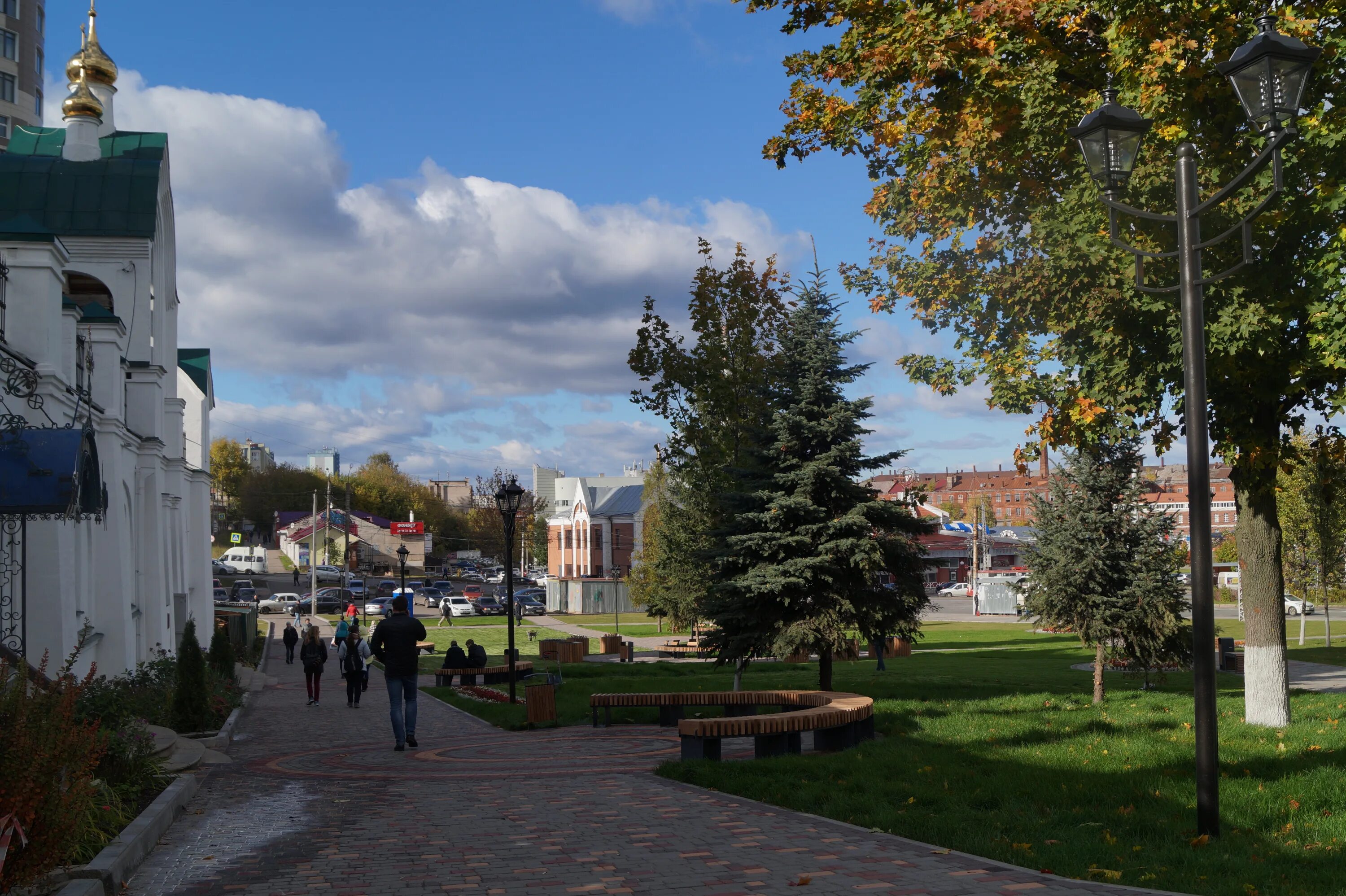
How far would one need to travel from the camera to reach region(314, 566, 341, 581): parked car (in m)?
87.6

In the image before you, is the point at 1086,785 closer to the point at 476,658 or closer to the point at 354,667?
the point at 354,667

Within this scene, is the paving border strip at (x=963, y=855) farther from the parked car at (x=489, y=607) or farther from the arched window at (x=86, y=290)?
the parked car at (x=489, y=607)

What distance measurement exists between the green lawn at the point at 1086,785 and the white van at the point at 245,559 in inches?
3477

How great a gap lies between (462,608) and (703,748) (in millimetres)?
61846

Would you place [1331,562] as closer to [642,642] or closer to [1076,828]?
[642,642]

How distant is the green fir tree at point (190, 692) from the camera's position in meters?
14.5

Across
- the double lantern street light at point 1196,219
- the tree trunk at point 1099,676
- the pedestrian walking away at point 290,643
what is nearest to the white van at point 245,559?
the pedestrian walking away at point 290,643

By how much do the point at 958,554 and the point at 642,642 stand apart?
73534 mm

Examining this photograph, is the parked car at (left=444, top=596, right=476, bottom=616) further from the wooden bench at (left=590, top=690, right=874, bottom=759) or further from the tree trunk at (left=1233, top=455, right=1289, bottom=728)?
the tree trunk at (left=1233, top=455, right=1289, bottom=728)

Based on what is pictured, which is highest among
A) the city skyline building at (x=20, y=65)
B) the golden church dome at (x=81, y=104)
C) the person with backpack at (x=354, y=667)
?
the city skyline building at (x=20, y=65)

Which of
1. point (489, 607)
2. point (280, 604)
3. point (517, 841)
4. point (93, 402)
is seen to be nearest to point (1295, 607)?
point (489, 607)

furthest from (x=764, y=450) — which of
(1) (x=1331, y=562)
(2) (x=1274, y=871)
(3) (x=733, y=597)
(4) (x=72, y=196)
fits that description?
(1) (x=1331, y=562)

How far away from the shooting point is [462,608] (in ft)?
232

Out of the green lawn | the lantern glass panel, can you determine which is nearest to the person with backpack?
the green lawn
